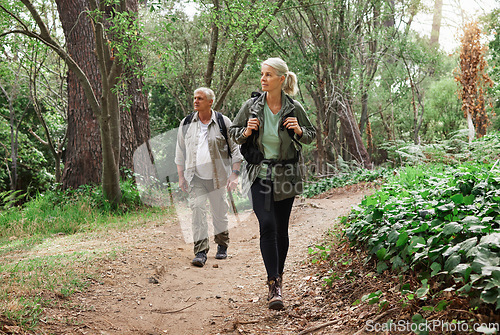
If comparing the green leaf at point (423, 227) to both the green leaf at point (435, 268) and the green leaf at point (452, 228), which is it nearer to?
the green leaf at point (452, 228)

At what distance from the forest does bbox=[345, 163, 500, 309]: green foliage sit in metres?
0.01

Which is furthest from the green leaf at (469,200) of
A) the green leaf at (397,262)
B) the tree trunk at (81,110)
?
the tree trunk at (81,110)

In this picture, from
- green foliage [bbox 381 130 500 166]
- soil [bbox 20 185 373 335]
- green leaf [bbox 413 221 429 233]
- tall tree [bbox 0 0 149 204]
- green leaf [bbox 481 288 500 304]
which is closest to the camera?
green leaf [bbox 481 288 500 304]

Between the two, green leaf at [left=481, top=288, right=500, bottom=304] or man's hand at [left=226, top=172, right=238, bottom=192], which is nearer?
green leaf at [left=481, top=288, right=500, bottom=304]

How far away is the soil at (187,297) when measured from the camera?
3557 mm

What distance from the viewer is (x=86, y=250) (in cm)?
580

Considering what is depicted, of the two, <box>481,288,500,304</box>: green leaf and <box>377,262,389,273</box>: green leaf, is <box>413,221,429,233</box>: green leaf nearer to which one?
<box>377,262,389,273</box>: green leaf

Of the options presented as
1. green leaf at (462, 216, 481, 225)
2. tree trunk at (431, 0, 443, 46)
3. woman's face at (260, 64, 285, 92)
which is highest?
tree trunk at (431, 0, 443, 46)

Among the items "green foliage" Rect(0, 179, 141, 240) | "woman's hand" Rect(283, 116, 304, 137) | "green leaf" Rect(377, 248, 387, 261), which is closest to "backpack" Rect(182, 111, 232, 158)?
"woman's hand" Rect(283, 116, 304, 137)

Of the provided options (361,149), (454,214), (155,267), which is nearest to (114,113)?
(155,267)

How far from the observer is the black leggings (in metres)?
3.92

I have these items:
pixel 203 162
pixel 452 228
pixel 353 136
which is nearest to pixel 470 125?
pixel 353 136

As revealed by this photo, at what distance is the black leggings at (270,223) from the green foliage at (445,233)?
89 centimetres

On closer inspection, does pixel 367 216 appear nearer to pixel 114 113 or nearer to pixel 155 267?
pixel 155 267
